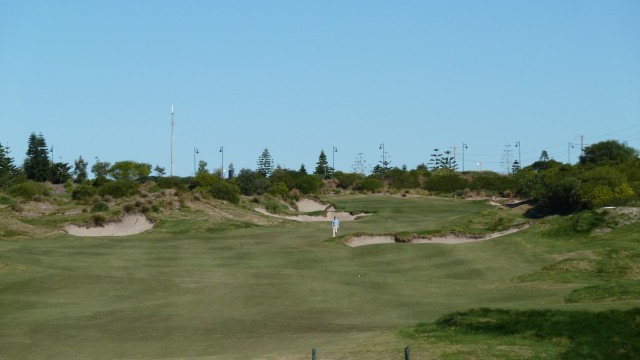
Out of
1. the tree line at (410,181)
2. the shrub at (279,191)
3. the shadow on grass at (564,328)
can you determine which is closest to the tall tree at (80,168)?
the tree line at (410,181)

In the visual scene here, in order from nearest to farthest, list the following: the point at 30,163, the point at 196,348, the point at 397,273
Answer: the point at 196,348
the point at 397,273
the point at 30,163

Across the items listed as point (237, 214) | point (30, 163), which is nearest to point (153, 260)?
point (237, 214)

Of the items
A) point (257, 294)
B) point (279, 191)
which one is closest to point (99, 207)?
point (279, 191)

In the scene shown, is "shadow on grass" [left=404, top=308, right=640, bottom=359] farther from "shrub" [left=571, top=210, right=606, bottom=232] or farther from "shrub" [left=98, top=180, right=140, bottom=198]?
"shrub" [left=98, top=180, right=140, bottom=198]

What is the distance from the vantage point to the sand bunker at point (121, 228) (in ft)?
237

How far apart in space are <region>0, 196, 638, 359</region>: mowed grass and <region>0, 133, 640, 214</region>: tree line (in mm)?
17316

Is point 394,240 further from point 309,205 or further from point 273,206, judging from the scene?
point 309,205

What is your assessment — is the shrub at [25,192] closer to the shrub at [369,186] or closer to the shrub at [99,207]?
the shrub at [99,207]

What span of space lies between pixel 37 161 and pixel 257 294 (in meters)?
133

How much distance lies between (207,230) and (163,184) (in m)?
42.8

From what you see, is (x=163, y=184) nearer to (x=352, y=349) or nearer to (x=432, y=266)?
(x=432, y=266)

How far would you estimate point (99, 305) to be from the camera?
3231 cm

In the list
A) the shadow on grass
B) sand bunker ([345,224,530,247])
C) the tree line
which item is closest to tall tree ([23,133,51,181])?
the tree line

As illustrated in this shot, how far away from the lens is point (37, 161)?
518ft
